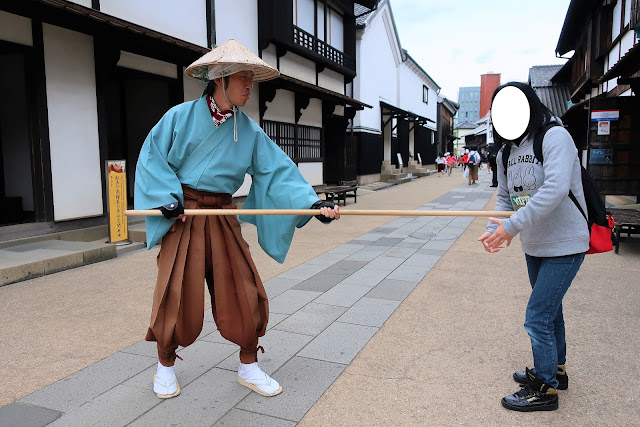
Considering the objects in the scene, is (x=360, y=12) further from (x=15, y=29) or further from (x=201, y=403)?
(x=201, y=403)

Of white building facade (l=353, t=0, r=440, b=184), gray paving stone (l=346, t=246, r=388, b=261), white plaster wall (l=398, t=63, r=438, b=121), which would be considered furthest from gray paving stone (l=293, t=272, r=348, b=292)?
white plaster wall (l=398, t=63, r=438, b=121)

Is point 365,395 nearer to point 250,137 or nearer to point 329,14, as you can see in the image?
point 250,137

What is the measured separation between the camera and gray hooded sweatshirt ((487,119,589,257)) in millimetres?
2391

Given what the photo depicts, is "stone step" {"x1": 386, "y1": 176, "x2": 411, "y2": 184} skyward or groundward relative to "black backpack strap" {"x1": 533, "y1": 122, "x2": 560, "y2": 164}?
groundward

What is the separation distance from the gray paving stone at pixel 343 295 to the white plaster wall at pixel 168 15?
5311mm

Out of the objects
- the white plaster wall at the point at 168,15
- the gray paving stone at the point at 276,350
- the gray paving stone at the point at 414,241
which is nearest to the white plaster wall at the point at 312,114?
the white plaster wall at the point at 168,15

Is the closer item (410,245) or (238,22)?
(410,245)

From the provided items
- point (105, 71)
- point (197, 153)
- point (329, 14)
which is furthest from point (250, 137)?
point (329, 14)

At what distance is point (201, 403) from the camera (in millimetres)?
2756

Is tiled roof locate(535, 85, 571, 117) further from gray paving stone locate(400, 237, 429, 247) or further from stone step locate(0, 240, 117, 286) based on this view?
stone step locate(0, 240, 117, 286)

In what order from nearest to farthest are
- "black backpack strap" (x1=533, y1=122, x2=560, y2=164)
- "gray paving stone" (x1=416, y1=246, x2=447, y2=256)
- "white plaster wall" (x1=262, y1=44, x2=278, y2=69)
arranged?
"black backpack strap" (x1=533, y1=122, x2=560, y2=164) < "gray paving stone" (x1=416, y1=246, x2=447, y2=256) < "white plaster wall" (x1=262, y1=44, x2=278, y2=69)

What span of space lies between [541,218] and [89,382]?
2.83 meters

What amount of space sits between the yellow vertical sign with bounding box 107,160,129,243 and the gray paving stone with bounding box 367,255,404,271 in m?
3.75

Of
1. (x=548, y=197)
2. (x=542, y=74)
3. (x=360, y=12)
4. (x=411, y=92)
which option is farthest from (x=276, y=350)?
(x=411, y=92)
